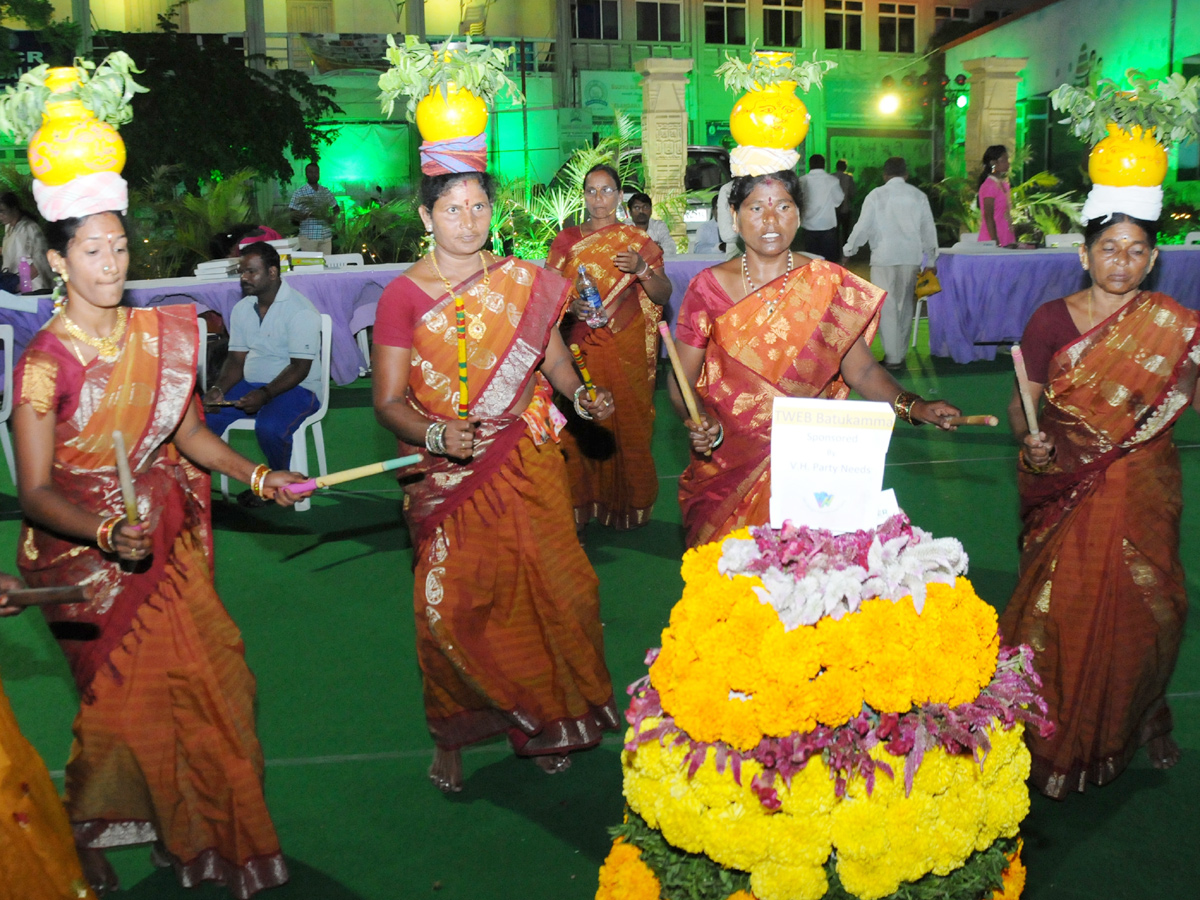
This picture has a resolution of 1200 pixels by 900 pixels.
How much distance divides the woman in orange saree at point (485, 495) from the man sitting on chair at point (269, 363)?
337cm

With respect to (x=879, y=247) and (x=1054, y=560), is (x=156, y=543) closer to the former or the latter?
(x=1054, y=560)

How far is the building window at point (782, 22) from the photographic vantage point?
116ft

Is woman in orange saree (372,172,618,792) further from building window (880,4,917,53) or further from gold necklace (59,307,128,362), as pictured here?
building window (880,4,917,53)

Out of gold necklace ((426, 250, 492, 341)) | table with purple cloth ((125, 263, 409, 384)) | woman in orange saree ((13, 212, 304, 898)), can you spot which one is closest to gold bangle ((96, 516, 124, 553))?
woman in orange saree ((13, 212, 304, 898))

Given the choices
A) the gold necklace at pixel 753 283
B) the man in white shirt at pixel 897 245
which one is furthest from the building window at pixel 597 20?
the gold necklace at pixel 753 283

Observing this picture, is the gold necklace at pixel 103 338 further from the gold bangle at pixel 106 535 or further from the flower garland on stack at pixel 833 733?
the flower garland on stack at pixel 833 733

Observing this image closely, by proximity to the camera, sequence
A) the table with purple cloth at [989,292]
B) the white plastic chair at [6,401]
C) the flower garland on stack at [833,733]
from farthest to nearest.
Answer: the table with purple cloth at [989,292], the white plastic chair at [6,401], the flower garland on stack at [833,733]

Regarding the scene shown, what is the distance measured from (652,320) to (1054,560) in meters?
3.53

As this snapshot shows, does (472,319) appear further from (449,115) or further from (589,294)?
(589,294)

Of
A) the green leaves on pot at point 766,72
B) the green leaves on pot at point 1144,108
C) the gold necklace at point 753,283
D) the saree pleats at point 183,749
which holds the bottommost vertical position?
the saree pleats at point 183,749

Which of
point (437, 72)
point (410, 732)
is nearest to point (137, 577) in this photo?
point (410, 732)

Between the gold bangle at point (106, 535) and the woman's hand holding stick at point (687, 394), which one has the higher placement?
the woman's hand holding stick at point (687, 394)

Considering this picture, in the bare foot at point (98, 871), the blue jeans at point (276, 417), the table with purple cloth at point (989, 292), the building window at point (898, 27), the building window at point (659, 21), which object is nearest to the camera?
the bare foot at point (98, 871)

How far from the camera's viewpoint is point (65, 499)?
3006 millimetres
